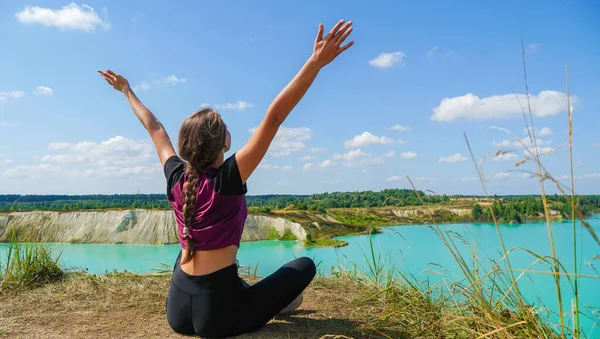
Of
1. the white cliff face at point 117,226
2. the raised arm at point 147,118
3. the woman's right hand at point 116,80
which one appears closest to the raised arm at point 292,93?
the raised arm at point 147,118

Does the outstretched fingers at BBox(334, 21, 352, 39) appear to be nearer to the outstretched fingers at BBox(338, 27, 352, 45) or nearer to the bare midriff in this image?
the outstretched fingers at BBox(338, 27, 352, 45)

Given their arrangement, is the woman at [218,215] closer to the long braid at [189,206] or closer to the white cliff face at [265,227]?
the long braid at [189,206]

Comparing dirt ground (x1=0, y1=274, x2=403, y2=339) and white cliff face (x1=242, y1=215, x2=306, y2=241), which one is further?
white cliff face (x1=242, y1=215, x2=306, y2=241)

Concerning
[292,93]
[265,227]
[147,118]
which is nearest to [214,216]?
[292,93]

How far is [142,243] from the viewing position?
102ft

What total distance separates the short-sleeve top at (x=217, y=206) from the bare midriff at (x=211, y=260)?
31 mm

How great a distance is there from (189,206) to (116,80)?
1.75 meters

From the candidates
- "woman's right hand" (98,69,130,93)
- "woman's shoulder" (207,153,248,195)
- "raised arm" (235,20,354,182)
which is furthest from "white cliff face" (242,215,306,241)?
"raised arm" (235,20,354,182)

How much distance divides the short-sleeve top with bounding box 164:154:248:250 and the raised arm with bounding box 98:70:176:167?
48 cm

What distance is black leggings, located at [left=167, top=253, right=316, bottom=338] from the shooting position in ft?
7.61

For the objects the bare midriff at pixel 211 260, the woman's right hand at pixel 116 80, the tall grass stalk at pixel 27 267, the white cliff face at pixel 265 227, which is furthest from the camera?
the white cliff face at pixel 265 227

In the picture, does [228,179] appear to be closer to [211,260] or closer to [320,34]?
[211,260]

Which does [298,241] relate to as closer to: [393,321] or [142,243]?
[142,243]

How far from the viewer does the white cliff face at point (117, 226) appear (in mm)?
31312
